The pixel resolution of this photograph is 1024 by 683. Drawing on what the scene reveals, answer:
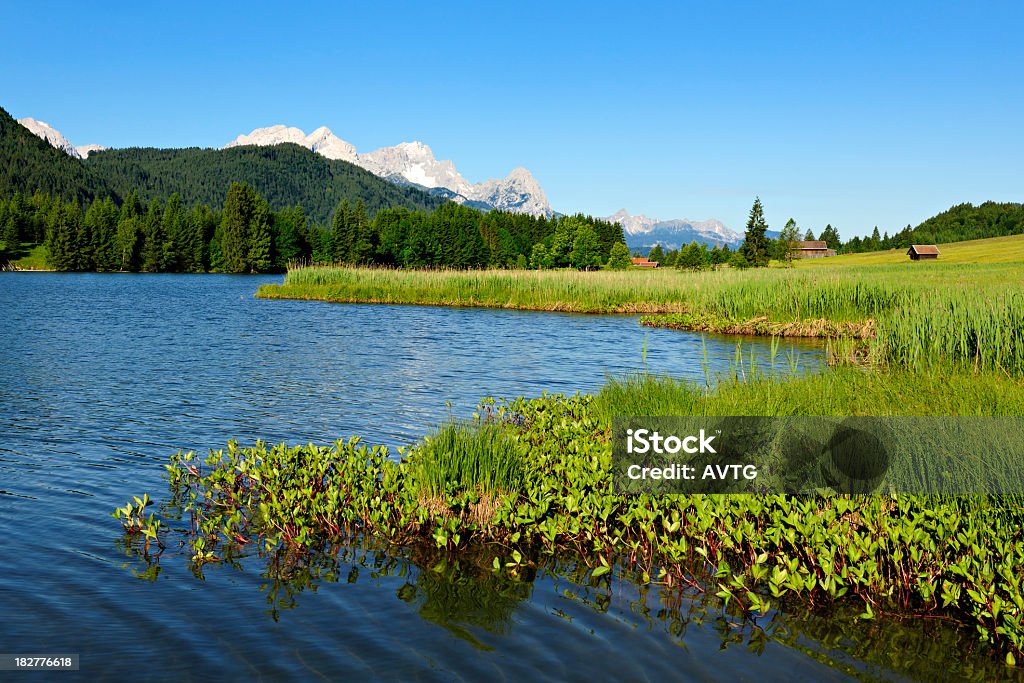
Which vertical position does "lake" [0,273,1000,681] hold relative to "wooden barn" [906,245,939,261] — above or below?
below

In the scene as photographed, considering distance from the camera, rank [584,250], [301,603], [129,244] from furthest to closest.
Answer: [129,244] → [584,250] → [301,603]

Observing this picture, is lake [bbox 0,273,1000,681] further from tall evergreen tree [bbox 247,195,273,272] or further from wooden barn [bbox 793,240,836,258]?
wooden barn [bbox 793,240,836,258]

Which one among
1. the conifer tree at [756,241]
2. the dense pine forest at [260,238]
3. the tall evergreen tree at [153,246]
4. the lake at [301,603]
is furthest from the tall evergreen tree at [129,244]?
the lake at [301,603]

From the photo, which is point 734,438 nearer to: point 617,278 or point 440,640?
point 440,640

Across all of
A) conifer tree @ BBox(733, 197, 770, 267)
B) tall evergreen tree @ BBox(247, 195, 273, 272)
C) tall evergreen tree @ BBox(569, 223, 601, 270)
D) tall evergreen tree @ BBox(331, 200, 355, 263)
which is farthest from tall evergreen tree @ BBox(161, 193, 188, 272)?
conifer tree @ BBox(733, 197, 770, 267)

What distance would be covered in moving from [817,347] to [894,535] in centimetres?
2137

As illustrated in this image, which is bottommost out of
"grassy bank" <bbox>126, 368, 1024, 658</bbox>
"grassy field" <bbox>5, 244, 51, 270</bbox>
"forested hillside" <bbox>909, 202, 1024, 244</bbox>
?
"grassy bank" <bbox>126, 368, 1024, 658</bbox>

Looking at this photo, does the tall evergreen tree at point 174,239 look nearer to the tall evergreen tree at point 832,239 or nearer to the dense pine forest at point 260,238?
the dense pine forest at point 260,238

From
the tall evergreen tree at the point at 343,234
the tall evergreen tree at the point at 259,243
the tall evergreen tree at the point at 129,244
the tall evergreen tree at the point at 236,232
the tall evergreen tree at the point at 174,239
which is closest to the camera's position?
the tall evergreen tree at the point at 129,244

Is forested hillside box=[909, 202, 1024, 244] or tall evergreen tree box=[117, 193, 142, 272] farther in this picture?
forested hillside box=[909, 202, 1024, 244]

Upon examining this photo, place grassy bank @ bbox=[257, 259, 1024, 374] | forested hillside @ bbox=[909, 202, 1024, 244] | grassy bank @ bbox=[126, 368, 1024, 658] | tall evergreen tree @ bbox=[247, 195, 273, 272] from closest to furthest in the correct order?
grassy bank @ bbox=[126, 368, 1024, 658]
grassy bank @ bbox=[257, 259, 1024, 374]
tall evergreen tree @ bbox=[247, 195, 273, 272]
forested hillside @ bbox=[909, 202, 1024, 244]

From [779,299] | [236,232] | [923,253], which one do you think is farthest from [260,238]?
[779,299]

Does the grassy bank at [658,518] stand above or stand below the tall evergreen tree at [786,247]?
below

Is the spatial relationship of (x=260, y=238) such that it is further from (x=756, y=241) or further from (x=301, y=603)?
(x=301, y=603)
